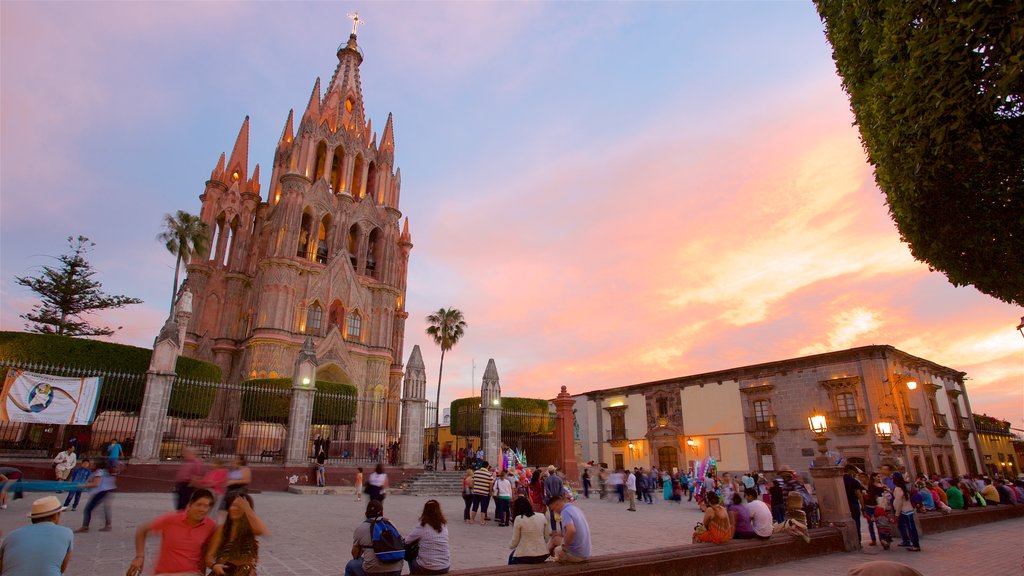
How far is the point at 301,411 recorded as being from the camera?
18516 millimetres

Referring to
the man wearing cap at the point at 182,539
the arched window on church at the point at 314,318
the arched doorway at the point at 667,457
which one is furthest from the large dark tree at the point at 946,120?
the arched window on church at the point at 314,318

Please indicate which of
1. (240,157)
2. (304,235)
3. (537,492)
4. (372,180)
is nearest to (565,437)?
(537,492)

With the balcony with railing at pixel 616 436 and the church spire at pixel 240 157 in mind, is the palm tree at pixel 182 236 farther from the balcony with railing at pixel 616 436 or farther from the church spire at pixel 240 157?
the balcony with railing at pixel 616 436

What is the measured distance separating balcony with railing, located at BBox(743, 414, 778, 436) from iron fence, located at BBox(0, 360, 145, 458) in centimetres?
3205

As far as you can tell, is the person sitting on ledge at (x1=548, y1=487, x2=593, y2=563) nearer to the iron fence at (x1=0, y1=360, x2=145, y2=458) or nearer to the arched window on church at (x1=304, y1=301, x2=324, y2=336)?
the iron fence at (x1=0, y1=360, x2=145, y2=458)

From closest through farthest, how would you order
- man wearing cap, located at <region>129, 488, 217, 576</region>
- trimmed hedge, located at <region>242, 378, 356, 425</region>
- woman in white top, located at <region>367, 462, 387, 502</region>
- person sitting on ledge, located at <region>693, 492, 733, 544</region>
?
1. man wearing cap, located at <region>129, 488, 217, 576</region>
2. person sitting on ledge, located at <region>693, 492, 733, 544</region>
3. woman in white top, located at <region>367, 462, 387, 502</region>
4. trimmed hedge, located at <region>242, 378, 356, 425</region>

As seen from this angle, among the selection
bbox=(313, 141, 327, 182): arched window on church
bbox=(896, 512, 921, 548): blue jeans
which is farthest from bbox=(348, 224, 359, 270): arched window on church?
bbox=(896, 512, 921, 548): blue jeans

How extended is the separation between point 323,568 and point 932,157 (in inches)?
385

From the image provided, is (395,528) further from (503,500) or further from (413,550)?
(503,500)

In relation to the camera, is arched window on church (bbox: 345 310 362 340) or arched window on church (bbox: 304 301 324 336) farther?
arched window on church (bbox: 345 310 362 340)

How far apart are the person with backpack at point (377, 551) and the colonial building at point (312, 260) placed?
2818cm

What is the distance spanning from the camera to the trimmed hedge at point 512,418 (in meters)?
25.8

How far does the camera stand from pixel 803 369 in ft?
103

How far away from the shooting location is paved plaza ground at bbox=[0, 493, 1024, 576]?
7.02 metres
